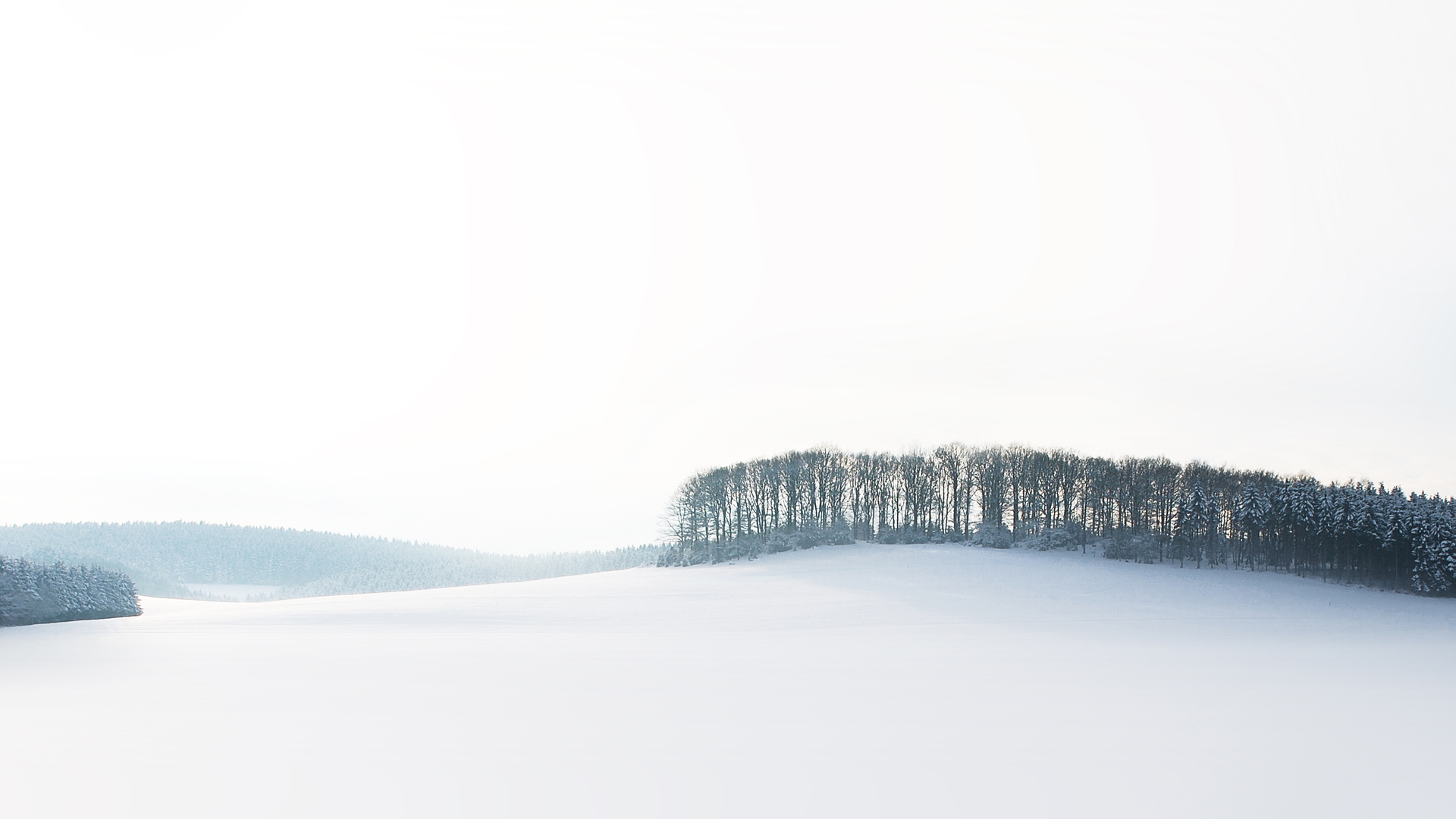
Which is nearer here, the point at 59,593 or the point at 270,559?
the point at 59,593

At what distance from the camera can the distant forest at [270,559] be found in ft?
330

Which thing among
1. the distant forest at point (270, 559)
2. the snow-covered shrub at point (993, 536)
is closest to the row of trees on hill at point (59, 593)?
the snow-covered shrub at point (993, 536)

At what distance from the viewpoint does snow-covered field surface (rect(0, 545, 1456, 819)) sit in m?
9.73

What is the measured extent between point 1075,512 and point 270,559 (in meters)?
122

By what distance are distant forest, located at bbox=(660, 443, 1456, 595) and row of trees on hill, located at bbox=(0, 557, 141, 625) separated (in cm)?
3218

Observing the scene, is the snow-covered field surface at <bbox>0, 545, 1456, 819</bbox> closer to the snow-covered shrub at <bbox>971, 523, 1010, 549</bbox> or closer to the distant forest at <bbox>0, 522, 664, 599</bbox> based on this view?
the snow-covered shrub at <bbox>971, 523, 1010, 549</bbox>

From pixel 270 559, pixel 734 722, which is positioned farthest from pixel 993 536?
pixel 270 559

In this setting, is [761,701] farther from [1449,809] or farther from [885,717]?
[1449,809]

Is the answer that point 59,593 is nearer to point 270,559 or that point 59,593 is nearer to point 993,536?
point 993,536

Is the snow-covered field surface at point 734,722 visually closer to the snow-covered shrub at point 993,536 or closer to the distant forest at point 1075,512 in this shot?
the distant forest at point 1075,512

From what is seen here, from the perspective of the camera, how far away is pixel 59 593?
38.8m

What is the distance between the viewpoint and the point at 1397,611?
39.1 meters

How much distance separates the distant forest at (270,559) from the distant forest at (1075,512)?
33.5 metres

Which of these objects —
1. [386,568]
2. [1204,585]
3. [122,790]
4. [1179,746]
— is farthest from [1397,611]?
[386,568]
